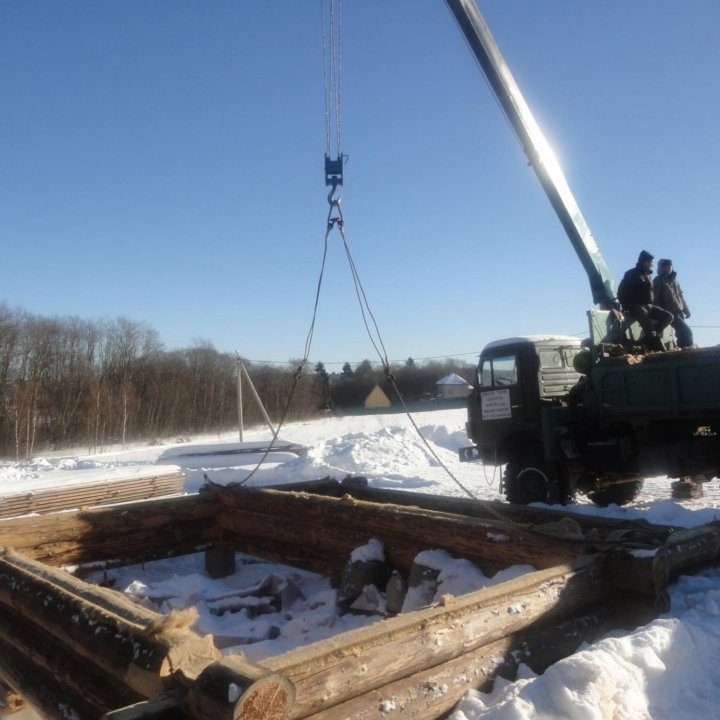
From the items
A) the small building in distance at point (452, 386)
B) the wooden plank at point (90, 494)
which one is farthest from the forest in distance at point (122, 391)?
the wooden plank at point (90, 494)

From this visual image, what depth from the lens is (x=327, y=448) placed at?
16922mm

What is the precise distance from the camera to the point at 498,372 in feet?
33.8

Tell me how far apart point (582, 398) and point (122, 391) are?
30729 mm

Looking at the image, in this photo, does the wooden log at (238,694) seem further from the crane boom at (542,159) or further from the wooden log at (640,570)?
the crane boom at (542,159)

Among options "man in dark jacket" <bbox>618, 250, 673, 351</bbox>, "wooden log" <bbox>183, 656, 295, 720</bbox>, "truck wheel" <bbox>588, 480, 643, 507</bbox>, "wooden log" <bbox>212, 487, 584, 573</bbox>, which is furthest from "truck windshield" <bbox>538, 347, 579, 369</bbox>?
"wooden log" <bbox>183, 656, 295, 720</bbox>

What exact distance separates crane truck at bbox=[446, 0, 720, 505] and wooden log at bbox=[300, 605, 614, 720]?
196 inches

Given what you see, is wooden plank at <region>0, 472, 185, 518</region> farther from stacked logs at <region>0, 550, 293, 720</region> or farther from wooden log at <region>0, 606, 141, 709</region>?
wooden log at <region>0, 606, 141, 709</region>

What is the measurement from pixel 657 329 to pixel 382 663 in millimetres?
8134

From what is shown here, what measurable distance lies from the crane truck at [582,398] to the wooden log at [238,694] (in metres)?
6.73

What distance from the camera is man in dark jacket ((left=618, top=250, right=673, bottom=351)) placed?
905 cm

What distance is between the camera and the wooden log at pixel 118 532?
18.3 ft

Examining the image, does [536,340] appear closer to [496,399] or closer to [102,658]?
[496,399]

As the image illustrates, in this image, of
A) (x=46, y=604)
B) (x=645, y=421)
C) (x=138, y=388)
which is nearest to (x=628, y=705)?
(x=46, y=604)

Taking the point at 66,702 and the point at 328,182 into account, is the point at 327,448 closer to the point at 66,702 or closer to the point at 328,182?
the point at 328,182
